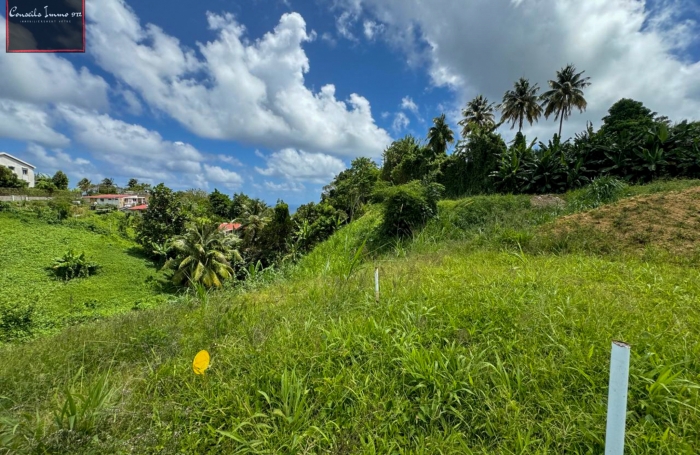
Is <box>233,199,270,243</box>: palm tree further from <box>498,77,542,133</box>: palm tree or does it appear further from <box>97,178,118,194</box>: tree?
<box>97,178,118,194</box>: tree

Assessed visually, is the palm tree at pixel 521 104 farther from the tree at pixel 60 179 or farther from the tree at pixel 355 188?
the tree at pixel 60 179

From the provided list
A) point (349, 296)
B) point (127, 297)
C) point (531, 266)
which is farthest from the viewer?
point (127, 297)

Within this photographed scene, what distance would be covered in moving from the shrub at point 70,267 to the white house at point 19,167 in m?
39.2

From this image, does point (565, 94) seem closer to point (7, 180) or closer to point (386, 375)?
point (386, 375)

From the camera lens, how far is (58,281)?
1673cm

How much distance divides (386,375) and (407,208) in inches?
298

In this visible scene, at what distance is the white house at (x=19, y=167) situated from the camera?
4116 centimetres

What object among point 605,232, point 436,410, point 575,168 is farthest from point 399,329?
point 575,168

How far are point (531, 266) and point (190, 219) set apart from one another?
929 inches

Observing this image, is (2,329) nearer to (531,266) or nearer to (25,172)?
(531,266)

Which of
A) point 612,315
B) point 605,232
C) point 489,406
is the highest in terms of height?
point 605,232

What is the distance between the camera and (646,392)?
1.58 metres

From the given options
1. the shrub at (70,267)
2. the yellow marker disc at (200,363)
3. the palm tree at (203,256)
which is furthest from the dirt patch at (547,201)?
the shrub at (70,267)

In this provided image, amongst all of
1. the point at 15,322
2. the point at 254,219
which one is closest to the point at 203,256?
the point at 15,322
